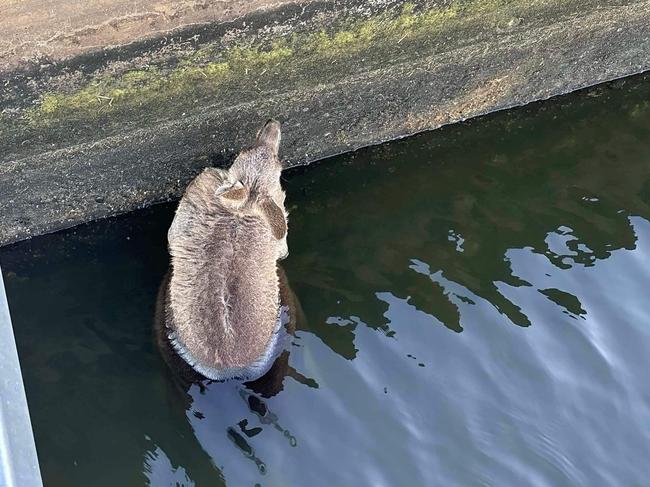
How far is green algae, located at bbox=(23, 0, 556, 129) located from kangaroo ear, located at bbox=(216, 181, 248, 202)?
0.60m

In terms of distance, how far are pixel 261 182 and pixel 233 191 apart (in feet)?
1.21

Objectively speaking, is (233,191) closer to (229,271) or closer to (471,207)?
(229,271)

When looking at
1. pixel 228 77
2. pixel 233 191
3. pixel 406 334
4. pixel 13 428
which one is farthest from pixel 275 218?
pixel 13 428

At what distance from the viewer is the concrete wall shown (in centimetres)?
506

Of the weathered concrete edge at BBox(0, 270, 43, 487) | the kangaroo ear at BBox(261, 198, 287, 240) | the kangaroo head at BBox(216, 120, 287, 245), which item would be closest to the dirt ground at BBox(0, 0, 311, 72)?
the kangaroo head at BBox(216, 120, 287, 245)

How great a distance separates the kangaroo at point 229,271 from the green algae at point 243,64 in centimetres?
46

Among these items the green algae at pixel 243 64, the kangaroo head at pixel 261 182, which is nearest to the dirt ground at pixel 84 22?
the green algae at pixel 243 64

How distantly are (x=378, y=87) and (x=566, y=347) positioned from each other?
2166 mm

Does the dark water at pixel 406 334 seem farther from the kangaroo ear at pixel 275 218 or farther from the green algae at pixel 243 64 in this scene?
the green algae at pixel 243 64

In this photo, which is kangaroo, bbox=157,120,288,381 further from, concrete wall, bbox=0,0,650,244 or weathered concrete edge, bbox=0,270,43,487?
weathered concrete edge, bbox=0,270,43,487

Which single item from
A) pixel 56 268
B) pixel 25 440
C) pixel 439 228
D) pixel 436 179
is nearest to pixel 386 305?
pixel 439 228

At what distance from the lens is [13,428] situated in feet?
9.05

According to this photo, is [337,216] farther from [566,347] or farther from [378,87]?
[566,347]

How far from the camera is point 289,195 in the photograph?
21.7 ft
